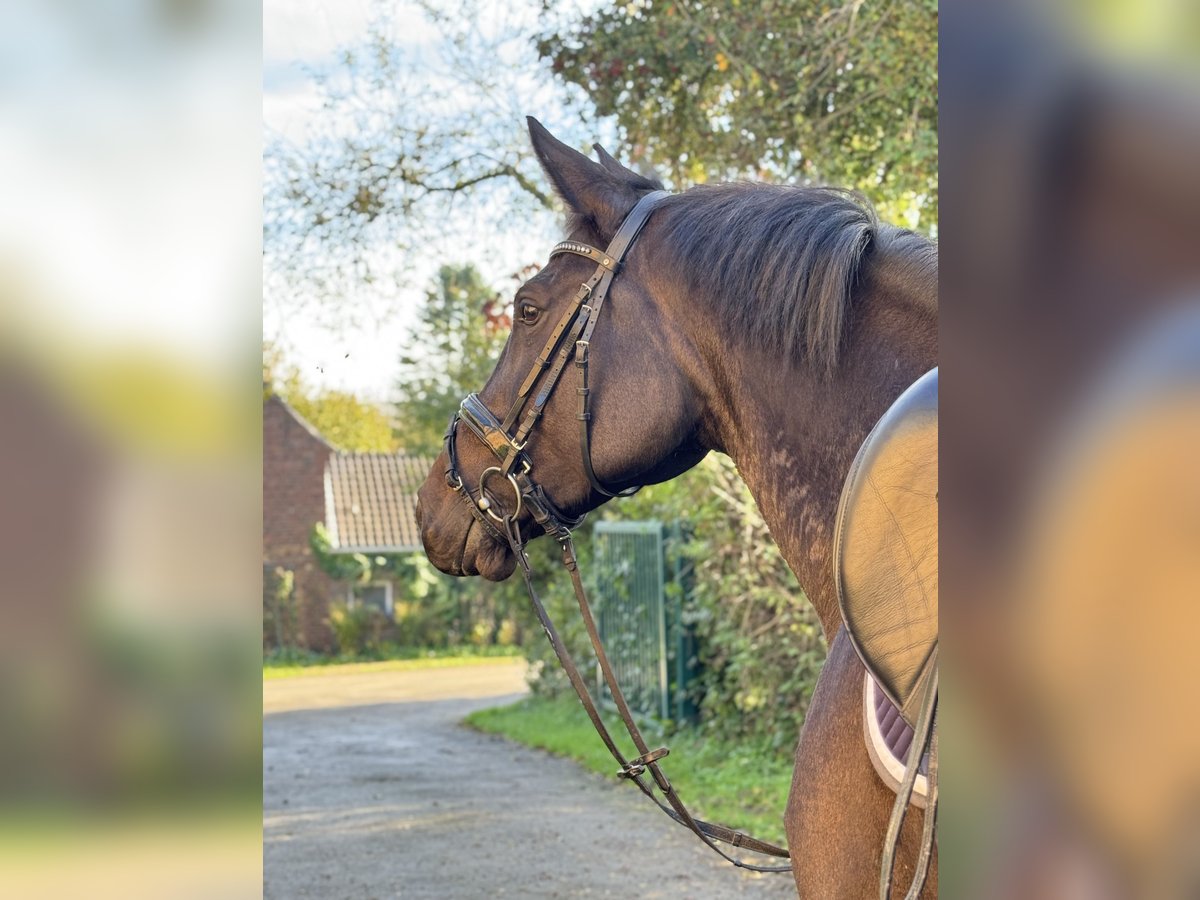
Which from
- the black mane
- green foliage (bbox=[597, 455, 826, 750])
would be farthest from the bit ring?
green foliage (bbox=[597, 455, 826, 750])

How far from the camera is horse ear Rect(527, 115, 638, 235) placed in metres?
2.69

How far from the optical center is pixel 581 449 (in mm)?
2680

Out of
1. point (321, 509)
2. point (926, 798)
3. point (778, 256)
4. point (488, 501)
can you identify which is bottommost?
point (926, 798)

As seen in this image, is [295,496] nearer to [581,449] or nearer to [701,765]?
[701,765]

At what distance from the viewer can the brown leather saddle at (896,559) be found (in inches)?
59.8

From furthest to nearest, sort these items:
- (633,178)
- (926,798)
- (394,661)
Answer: (394,661) < (633,178) < (926,798)

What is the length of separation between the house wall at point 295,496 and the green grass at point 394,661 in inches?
70.8

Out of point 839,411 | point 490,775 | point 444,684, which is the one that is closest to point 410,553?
point 444,684

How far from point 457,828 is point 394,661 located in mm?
17467

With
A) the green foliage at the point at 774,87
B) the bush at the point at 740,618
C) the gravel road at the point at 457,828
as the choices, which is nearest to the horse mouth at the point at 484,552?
the gravel road at the point at 457,828
